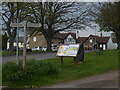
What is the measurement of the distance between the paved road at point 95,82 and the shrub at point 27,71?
4.74 ft

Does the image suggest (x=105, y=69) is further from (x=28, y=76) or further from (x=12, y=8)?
(x=12, y=8)

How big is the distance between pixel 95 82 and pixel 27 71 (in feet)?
9.81

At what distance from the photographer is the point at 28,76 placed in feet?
28.2

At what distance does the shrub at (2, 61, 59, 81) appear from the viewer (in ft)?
27.6

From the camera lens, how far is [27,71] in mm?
8828

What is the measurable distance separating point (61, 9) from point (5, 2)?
11.6 metres

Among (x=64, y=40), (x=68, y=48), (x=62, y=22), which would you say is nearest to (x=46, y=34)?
(x=62, y=22)

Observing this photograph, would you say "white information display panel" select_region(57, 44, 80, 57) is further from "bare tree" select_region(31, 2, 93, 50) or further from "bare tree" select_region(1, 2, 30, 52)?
"bare tree" select_region(31, 2, 93, 50)

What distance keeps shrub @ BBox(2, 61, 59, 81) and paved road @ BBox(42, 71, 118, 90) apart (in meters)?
1.44

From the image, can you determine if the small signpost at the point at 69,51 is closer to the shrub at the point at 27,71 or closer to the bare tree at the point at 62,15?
the shrub at the point at 27,71

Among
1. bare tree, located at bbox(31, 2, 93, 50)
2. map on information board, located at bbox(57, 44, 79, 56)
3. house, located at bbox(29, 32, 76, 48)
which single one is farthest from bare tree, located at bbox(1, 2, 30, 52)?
house, located at bbox(29, 32, 76, 48)

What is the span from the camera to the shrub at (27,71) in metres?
8.40

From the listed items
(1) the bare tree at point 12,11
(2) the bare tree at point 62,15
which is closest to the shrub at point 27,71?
(1) the bare tree at point 12,11

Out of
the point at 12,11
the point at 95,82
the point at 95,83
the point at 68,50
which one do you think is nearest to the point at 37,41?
the point at 12,11
